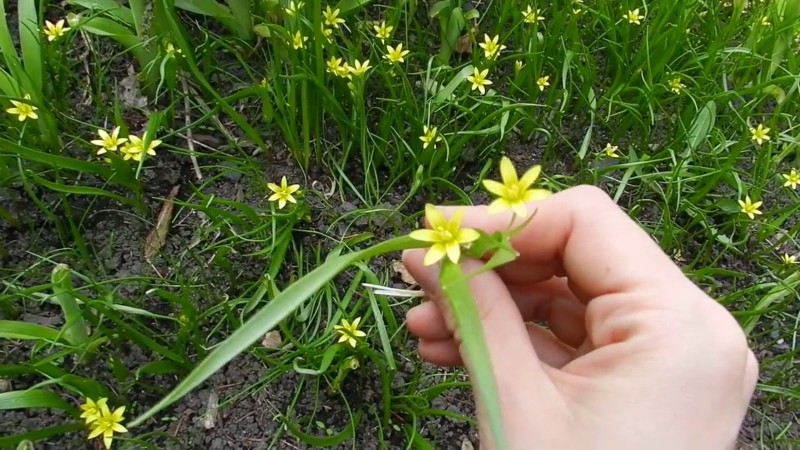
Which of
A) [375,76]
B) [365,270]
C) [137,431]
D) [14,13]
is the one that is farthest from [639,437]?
[14,13]

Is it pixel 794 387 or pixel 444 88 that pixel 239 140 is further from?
pixel 794 387

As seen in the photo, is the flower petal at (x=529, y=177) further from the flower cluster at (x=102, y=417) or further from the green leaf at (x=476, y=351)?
the flower cluster at (x=102, y=417)

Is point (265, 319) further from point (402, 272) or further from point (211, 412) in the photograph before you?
point (402, 272)

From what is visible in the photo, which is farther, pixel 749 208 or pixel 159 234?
pixel 749 208

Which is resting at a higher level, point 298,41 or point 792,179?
point 298,41

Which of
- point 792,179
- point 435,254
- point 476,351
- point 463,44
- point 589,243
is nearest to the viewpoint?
point 476,351

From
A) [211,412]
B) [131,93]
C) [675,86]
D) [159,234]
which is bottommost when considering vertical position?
[211,412]

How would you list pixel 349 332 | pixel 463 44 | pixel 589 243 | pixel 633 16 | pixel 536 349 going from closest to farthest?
pixel 589 243
pixel 536 349
pixel 349 332
pixel 633 16
pixel 463 44

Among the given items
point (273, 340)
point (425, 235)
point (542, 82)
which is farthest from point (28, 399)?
point (542, 82)
